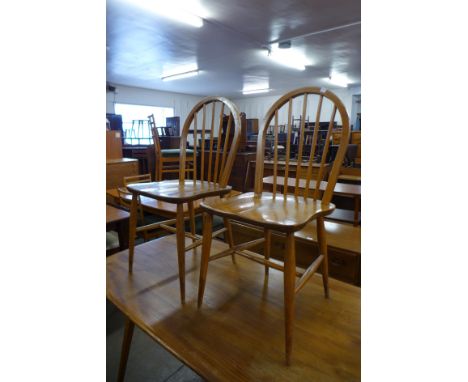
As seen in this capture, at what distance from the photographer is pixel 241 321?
3.51 feet

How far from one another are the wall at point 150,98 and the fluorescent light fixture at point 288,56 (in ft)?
16.6

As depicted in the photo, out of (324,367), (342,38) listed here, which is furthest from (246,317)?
(342,38)

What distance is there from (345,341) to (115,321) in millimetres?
1494

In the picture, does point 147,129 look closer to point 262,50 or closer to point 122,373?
point 262,50

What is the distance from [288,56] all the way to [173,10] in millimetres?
2607

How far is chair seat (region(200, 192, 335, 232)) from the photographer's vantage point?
89cm

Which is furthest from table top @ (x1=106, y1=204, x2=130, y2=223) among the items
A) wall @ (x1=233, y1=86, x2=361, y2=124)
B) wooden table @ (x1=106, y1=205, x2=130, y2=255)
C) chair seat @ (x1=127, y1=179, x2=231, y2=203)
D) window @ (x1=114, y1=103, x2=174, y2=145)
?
wall @ (x1=233, y1=86, x2=361, y2=124)

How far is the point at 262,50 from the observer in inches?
193

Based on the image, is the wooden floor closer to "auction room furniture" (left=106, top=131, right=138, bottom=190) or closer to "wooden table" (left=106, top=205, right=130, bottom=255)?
"wooden table" (left=106, top=205, right=130, bottom=255)

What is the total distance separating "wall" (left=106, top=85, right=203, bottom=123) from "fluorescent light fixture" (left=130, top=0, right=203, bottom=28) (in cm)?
534

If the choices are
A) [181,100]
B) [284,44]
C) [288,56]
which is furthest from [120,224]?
[181,100]

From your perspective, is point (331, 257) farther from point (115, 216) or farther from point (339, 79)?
point (339, 79)
